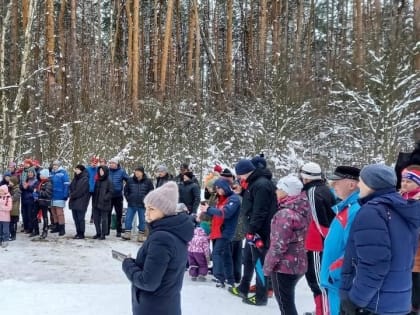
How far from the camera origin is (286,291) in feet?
15.4

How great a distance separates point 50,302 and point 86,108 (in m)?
14.7

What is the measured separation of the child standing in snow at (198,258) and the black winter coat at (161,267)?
376cm

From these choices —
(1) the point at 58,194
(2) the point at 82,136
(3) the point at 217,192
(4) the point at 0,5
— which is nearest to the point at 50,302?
(3) the point at 217,192

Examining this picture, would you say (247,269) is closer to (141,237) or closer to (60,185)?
(141,237)

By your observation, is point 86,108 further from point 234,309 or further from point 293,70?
point 234,309

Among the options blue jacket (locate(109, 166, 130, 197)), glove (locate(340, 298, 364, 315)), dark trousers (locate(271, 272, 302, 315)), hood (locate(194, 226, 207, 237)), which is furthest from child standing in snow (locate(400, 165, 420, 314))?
blue jacket (locate(109, 166, 130, 197))

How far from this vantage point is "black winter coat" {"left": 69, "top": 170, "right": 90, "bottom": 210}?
1002cm

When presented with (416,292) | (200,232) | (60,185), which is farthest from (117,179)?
(416,292)

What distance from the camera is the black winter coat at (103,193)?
10148 millimetres

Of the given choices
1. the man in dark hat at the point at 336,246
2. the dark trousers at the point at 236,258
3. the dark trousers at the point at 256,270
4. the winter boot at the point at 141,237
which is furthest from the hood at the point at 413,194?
the winter boot at the point at 141,237

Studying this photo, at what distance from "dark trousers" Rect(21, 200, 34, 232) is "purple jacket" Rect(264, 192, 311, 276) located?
23.3 ft

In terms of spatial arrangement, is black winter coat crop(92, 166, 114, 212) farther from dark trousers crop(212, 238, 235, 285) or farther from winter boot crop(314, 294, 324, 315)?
winter boot crop(314, 294, 324, 315)

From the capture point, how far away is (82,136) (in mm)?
17266

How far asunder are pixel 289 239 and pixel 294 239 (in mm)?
65
